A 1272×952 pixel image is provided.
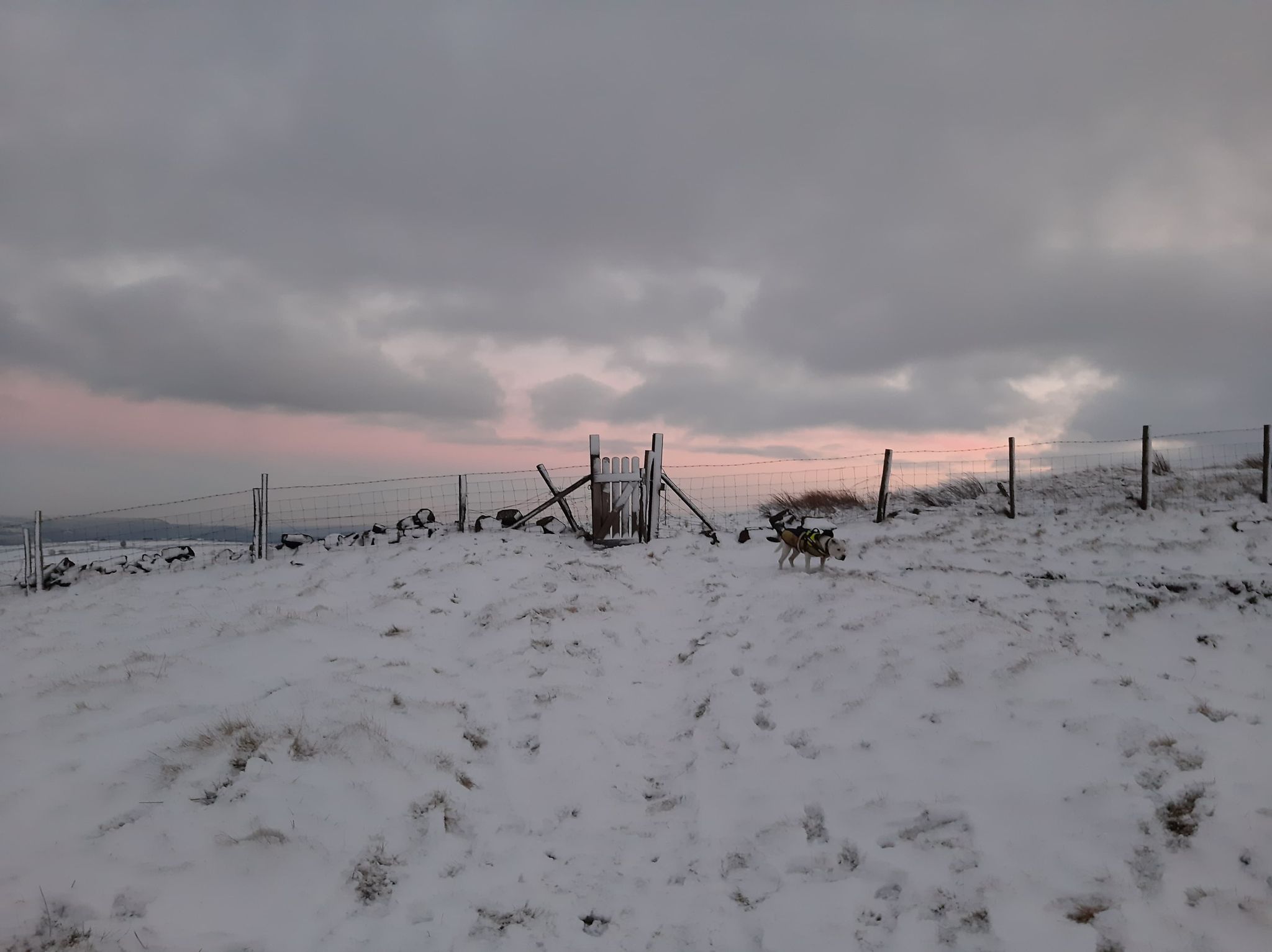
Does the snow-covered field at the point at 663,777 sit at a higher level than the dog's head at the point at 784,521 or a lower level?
lower

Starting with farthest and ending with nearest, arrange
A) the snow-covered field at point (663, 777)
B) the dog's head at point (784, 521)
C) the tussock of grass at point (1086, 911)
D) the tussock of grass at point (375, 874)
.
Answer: the dog's head at point (784, 521)
the tussock of grass at point (375, 874)
the snow-covered field at point (663, 777)
the tussock of grass at point (1086, 911)

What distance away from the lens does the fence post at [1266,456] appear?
11.9 metres

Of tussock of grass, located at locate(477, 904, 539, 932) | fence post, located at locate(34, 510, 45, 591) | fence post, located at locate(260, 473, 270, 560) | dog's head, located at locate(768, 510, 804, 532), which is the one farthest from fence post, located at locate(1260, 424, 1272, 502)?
fence post, located at locate(34, 510, 45, 591)

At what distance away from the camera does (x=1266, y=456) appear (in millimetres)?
12141

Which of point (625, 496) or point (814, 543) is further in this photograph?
point (625, 496)

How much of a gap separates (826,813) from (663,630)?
13.0 feet

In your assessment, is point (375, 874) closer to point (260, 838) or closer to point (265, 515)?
point (260, 838)

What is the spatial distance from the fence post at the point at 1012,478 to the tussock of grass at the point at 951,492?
241 cm

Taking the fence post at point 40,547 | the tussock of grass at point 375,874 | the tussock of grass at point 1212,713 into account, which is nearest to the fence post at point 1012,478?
the tussock of grass at point 1212,713

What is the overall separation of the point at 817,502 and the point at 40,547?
1781 centimetres

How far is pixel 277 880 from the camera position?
3.55 m

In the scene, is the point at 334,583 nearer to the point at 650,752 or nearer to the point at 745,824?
the point at 650,752

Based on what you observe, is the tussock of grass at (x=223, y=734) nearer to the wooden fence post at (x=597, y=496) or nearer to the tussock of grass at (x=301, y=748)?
the tussock of grass at (x=301, y=748)

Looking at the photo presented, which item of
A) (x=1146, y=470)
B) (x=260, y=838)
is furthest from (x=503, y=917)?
(x=1146, y=470)
